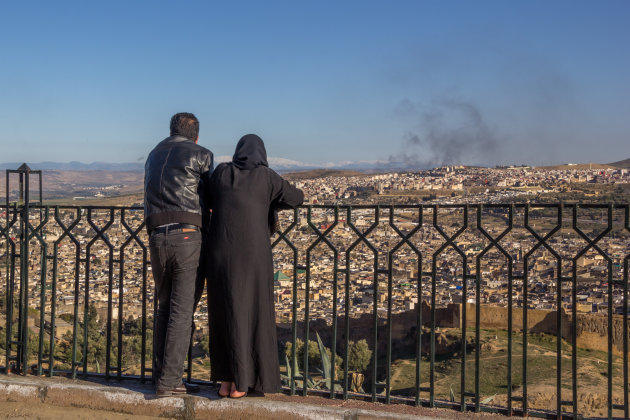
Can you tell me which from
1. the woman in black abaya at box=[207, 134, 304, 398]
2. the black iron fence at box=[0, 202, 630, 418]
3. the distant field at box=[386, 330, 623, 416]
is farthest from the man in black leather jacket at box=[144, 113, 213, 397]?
the distant field at box=[386, 330, 623, 416]

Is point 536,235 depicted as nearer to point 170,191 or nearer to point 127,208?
point 170,191

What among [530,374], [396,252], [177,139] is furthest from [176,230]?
[530,374]

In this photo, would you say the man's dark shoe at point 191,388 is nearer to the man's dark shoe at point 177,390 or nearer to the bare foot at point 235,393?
the man's dark shoe at point 177,390

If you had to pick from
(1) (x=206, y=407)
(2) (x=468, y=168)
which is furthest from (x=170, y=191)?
(2) (x=468, y=168)

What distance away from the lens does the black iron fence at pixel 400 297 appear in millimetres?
3867

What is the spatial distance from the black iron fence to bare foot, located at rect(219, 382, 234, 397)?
454 millimetres

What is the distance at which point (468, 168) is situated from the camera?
4994 centimetres

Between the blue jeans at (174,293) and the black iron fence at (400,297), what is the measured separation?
1.21 ft

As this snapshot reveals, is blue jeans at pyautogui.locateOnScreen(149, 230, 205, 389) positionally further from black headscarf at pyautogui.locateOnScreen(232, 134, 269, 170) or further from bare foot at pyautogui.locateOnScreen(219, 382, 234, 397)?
black headscarf at pyautogui.locateOnScreen(232, 134, 269, 170)

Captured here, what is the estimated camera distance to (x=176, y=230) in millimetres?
3824

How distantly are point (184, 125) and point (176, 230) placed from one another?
0.69 meters

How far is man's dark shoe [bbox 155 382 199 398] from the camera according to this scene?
3996mm

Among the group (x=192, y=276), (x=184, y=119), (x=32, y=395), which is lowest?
(x=32, y=395)

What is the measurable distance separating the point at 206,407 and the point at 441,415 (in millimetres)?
1462
